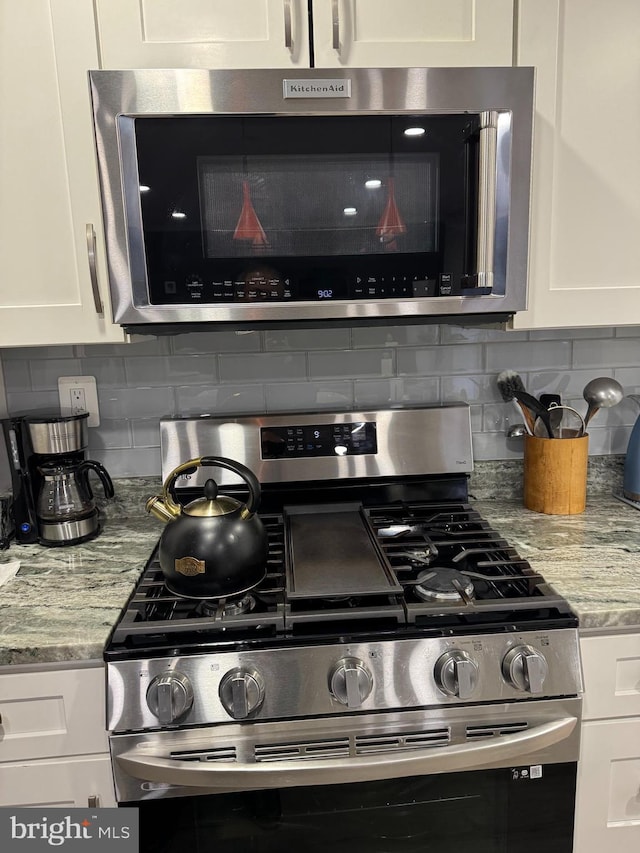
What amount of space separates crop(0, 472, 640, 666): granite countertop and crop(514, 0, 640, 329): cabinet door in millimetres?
477

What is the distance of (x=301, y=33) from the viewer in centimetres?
117

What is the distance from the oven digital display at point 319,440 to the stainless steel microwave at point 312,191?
1.31ft

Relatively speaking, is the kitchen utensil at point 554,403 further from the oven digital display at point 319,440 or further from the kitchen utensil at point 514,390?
the oven digital display at point 319,440

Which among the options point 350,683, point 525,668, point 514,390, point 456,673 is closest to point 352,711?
point 350,683

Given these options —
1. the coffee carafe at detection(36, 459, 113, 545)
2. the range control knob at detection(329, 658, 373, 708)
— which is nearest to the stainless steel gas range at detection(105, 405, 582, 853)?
the range control knob at detection(329, 658, 373, 708)

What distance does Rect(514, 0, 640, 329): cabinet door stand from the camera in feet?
4.00

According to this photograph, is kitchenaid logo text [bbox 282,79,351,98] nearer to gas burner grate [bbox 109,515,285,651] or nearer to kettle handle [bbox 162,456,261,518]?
kettle handle [bbox 162,456,261,518]

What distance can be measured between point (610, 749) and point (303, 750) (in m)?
0.58

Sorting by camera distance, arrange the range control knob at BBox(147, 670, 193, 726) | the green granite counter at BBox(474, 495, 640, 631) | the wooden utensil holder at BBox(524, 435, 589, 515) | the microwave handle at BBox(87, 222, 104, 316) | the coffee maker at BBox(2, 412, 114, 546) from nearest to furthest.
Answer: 1. the range control knob at BBox(147, 670, 193, 726)
2. the green granite counter at BBox(474, 495, 640, 631)
3. the microwave handle at BBox(87, 222, 104, 316)
4. the coffee maker at BBox(2, 412, 114, 546)
5. the wooden utensil holder at BBox(524, 435, 589, 515)

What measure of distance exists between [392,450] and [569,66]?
91cm

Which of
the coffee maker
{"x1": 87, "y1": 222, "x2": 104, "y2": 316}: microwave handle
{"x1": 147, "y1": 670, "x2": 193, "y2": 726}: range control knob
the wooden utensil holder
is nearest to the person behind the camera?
{"x1": 147, "y1": 670, "x2": 193, "y2": 726}: range control knob

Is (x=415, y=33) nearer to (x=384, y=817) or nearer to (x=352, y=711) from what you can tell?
(x=352, y=711)

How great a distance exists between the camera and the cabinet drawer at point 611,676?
111cm

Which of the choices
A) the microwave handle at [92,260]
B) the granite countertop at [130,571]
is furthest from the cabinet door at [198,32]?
the granite countertop at [130,571]
